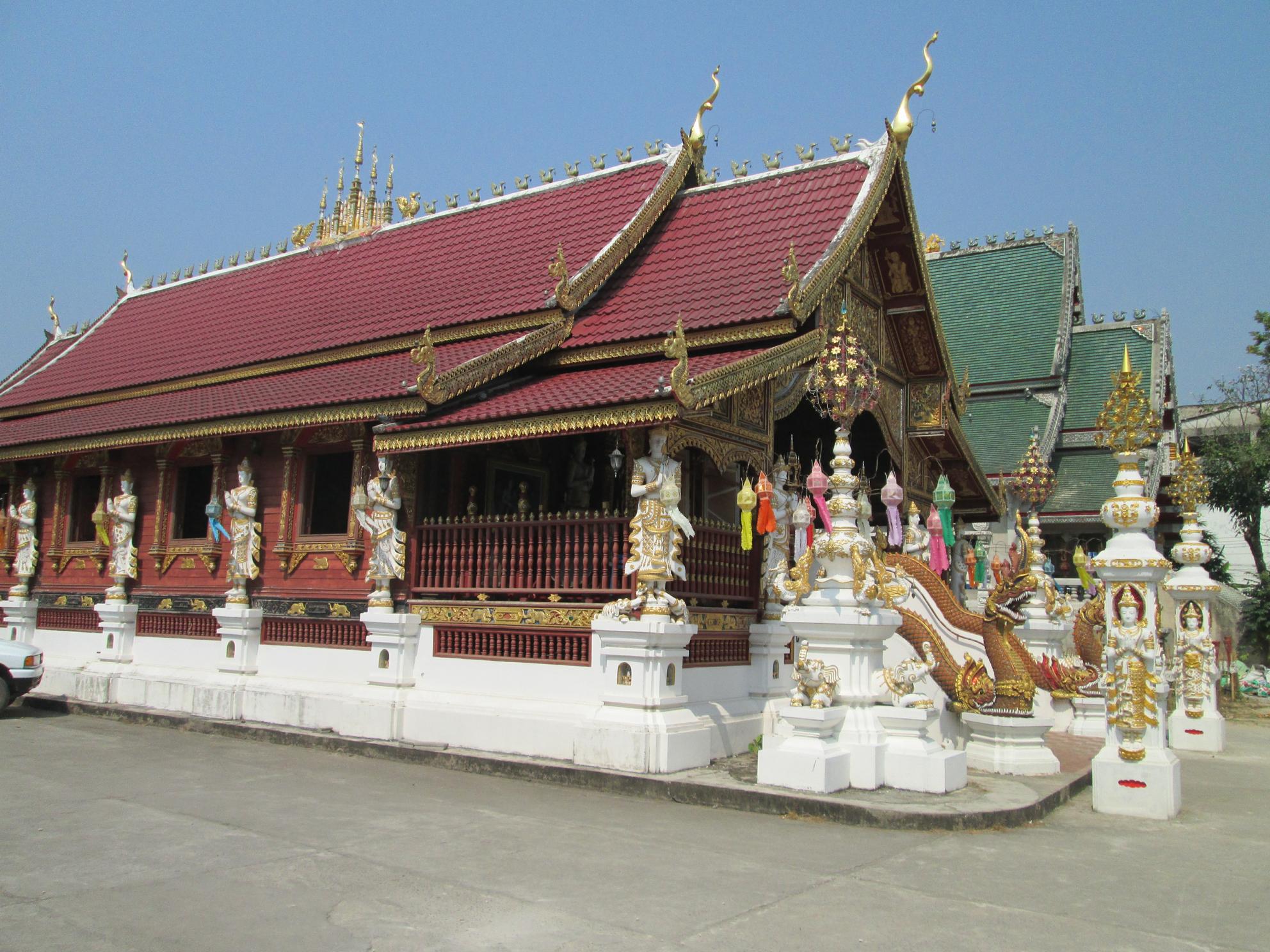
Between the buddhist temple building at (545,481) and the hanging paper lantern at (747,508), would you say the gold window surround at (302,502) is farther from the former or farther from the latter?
the hanging paper lantern at (747,508)

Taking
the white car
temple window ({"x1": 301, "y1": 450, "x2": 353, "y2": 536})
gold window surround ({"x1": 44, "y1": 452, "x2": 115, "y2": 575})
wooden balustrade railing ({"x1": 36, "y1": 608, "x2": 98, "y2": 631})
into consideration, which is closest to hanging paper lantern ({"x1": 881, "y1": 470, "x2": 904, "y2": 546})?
temple window ({"x1": 301, "y1": 450, "x2": 353, "y2": 536})

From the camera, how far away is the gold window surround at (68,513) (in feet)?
46.9

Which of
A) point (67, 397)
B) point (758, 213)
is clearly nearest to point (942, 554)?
point (758, 213)

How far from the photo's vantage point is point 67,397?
1631 cm

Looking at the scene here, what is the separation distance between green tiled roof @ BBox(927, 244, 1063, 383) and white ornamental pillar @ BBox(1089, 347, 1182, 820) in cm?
1681

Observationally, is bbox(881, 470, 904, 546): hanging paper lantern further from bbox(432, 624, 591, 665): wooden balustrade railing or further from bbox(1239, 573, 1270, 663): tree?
bbox(1239, 573, 1270, 663): tree

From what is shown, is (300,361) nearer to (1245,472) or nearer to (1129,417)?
(1129,417)

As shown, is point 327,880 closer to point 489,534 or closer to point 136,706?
point 489,534

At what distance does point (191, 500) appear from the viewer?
43.9 ft

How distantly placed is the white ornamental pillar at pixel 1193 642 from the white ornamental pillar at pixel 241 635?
10690 mm

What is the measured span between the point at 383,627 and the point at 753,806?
4.45 meters

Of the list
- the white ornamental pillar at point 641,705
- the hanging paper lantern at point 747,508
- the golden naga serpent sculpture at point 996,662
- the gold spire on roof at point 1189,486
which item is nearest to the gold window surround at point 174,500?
the white ornamental pillar at point 641,705

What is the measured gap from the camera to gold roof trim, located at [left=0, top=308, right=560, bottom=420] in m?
11.6

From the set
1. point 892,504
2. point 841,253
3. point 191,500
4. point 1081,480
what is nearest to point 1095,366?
point 1081,480
